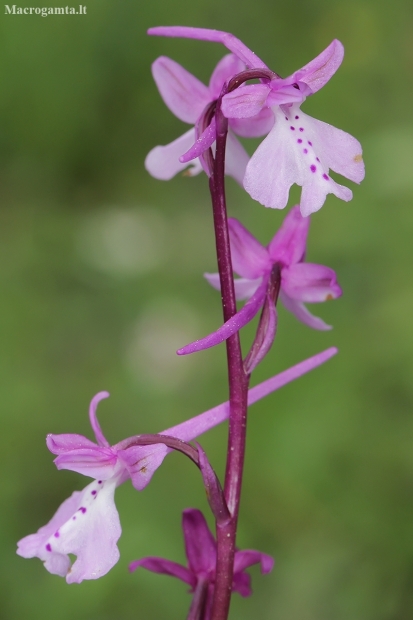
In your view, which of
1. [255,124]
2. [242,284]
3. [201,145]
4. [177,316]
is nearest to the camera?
[201,145]

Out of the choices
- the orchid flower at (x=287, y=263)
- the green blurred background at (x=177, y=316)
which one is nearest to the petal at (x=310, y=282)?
the orchid flower at (x=287, y=263)

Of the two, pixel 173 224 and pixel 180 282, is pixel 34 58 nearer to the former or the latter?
pixel 173 224

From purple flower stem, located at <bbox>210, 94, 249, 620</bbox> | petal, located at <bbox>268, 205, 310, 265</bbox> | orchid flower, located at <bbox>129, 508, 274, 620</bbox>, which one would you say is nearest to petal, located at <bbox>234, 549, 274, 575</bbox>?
orchid flower, located at <bbox>129, 508, 274, 620</bbox>

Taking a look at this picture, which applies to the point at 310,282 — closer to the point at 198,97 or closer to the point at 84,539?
the point at 198,97

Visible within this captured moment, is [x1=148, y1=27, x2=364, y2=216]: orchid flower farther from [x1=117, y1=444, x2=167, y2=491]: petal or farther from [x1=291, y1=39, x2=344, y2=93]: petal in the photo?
[x1=117, y1=444, x2=167, y2=491]: petal

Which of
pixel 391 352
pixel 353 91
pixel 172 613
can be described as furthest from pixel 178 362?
pixel 353 91

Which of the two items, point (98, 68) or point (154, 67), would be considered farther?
point (98, 68)

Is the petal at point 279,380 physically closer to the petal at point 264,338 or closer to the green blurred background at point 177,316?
the petal at point 264,338

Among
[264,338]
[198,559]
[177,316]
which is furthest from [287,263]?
[177,316]
